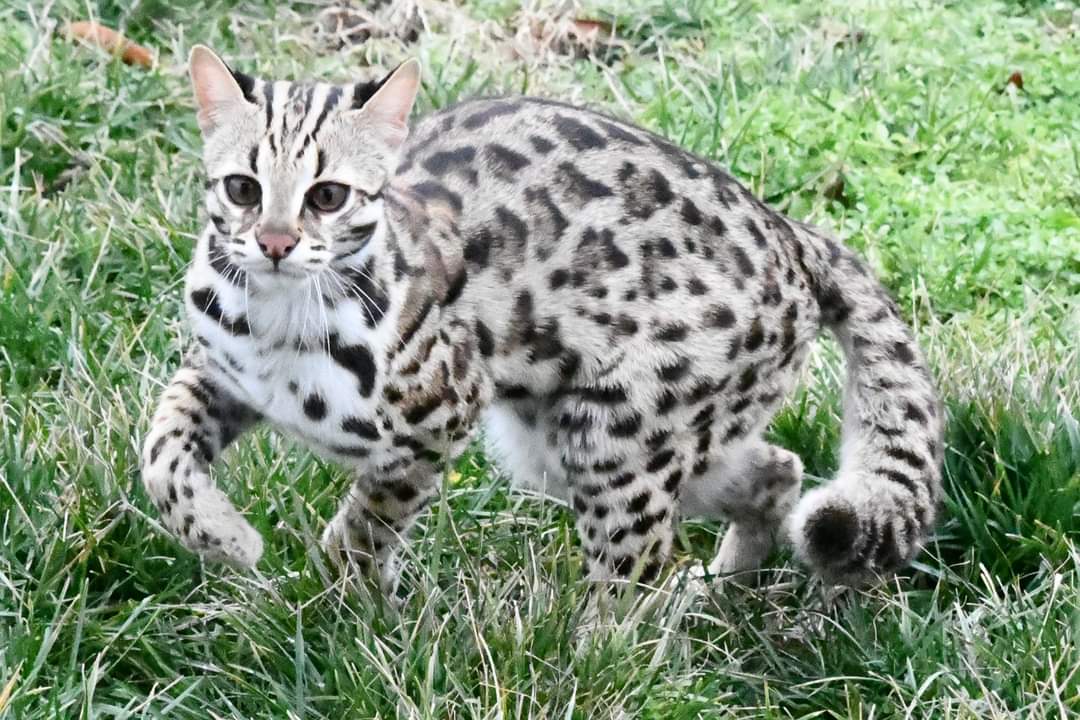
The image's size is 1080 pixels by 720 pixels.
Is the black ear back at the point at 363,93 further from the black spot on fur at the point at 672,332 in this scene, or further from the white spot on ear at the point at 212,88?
the black spot on fur at the point at 672,332

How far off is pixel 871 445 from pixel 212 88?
2.00m

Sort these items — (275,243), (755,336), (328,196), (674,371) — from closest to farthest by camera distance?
(275,243)
(328,196)
(674,371)
(755,336)

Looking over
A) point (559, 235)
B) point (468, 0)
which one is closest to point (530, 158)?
point (559, 235)

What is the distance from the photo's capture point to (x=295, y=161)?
426 centimetres

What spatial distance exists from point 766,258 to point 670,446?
0.60 metres

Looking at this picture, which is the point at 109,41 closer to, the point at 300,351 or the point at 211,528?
the point at 300,351

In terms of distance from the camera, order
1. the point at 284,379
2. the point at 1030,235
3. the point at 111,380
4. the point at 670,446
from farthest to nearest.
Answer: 1. the point at 1030,235
2. the point at 111,380
3. the point at 670,446
4. the point at 284,379

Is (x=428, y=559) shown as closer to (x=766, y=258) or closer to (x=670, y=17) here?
(x=766, y=258)

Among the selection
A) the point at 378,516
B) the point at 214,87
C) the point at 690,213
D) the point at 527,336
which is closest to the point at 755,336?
the point at 690,213

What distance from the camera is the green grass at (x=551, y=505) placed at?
451cm

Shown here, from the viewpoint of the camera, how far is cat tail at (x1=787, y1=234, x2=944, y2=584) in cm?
457

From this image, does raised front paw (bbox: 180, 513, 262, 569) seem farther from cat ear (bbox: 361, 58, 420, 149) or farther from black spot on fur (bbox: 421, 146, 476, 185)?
black spot on fur (bbox: 421, 146, 476, 185)

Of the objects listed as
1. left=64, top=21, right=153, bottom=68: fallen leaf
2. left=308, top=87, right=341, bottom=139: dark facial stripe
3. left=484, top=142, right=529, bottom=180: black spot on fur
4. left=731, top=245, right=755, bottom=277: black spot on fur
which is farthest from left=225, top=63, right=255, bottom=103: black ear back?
left=64, top=21, right=153, bottom=68: fallen leaf

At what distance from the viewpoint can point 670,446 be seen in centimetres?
497
